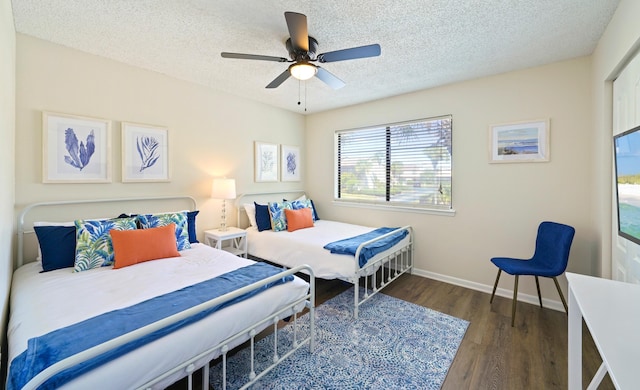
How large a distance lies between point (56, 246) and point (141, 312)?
55.5 inches

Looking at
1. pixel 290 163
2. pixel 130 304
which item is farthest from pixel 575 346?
pixel 290 163

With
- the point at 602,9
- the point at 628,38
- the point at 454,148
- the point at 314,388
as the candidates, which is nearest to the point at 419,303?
the point at 314,388

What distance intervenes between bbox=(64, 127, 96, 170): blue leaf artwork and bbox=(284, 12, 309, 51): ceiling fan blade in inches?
87.5

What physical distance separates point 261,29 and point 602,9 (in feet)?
8.15

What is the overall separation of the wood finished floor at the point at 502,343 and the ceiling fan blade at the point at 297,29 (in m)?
2.48

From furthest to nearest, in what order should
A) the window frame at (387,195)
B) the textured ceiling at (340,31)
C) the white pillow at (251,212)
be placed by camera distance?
the white pillow at (251,212)
the window frame at (387,195)
the textured ceiling at (340,31)

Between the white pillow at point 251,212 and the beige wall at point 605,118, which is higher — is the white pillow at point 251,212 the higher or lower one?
the lower one

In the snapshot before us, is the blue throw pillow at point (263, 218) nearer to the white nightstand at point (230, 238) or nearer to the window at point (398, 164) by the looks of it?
the white nightstand at point (230, 238)

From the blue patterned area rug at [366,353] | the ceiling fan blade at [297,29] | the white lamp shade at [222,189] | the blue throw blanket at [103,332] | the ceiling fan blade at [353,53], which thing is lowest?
the blue patterned area rug at [366,353]

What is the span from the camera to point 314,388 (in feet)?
5.69

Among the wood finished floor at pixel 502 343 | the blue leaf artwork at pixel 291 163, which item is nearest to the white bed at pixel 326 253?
the wood finished floor at pixel 502 343

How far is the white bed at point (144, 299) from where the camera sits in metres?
1.20

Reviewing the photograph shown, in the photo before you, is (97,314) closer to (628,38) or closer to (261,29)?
(261,29)

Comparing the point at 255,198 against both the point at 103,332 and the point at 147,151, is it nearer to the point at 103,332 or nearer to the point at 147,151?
the point at 147,151
